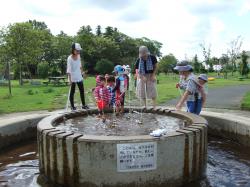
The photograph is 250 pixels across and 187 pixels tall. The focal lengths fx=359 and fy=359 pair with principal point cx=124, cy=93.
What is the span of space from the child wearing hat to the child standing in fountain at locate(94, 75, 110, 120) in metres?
1.81

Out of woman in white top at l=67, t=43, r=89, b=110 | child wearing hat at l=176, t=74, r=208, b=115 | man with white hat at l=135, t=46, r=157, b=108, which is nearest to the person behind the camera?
child wearing hat at l=176, t=74, r=208, b=115

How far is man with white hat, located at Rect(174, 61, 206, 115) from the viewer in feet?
23.7

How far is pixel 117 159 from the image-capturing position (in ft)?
15.7

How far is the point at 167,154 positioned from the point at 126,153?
590mm

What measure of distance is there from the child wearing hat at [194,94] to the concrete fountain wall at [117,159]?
1.91 meters

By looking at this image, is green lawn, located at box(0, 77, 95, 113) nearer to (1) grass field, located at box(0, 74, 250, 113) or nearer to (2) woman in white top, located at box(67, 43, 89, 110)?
(1) grass field, located at box(0, 74, 250, 113)

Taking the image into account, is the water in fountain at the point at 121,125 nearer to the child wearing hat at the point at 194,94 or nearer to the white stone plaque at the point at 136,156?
the child wearing hat at the point at 194,94

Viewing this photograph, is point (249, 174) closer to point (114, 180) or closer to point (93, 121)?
point (114, 180)

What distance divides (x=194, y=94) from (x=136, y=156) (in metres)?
2.92

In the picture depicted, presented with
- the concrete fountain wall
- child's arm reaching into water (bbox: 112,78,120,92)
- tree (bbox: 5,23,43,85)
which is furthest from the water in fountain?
tree (bbox: 5,23,43,85)

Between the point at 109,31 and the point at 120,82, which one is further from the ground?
the point at 109,31

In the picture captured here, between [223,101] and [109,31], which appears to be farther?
[109,31]

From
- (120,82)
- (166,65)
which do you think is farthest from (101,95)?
(166,65)

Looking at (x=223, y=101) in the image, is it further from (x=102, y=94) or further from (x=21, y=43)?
(x=21, y=43)
